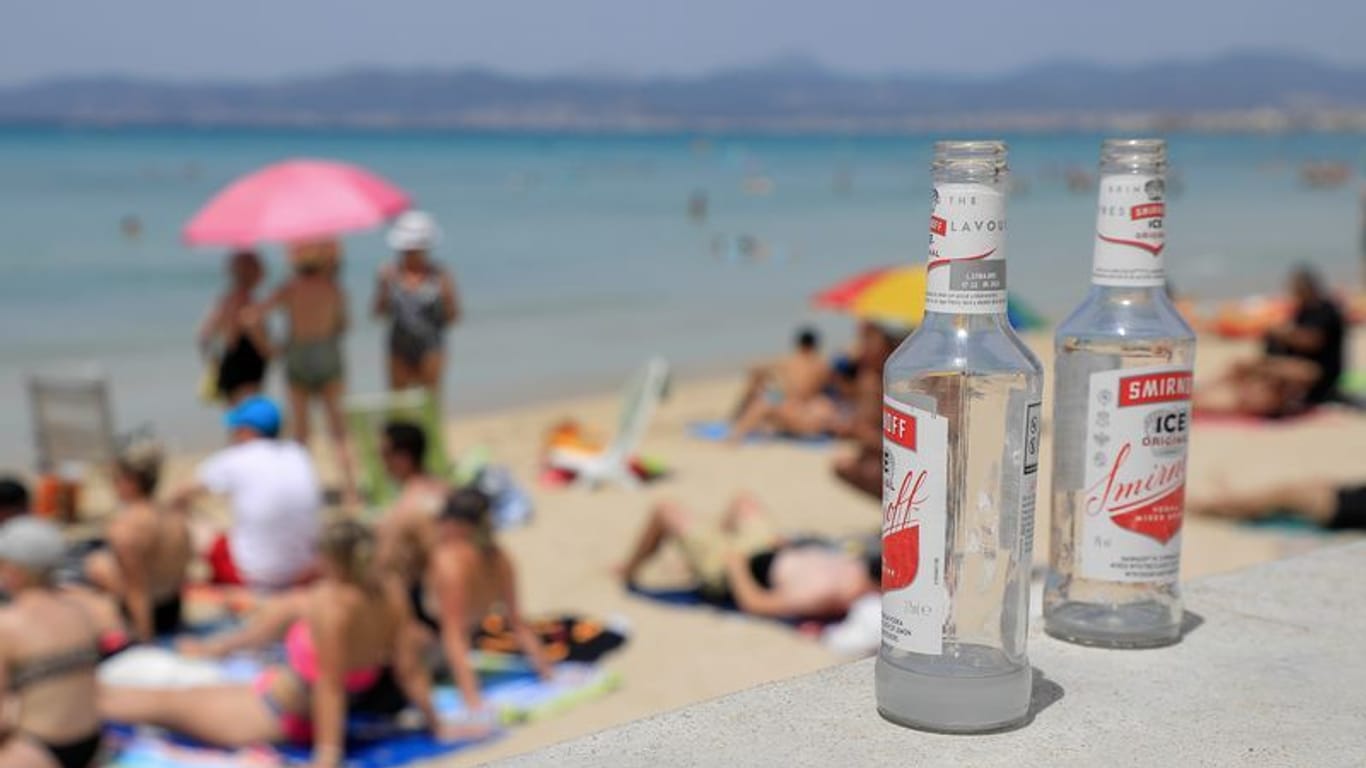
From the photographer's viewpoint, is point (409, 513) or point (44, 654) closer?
point (44, 654)

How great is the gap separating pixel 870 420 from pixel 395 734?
3225mm

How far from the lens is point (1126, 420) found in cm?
174

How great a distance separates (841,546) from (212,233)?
146 inches

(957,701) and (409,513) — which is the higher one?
(957,701)

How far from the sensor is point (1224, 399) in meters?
10.2

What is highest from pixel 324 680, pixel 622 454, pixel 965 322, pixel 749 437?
pixel 965 322

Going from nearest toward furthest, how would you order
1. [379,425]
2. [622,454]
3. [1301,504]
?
[1301,504] < [379,425] < [622,454]

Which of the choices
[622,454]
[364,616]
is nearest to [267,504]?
[364,616]

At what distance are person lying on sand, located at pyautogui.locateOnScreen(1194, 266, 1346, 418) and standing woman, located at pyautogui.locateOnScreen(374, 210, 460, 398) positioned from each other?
5.31 m

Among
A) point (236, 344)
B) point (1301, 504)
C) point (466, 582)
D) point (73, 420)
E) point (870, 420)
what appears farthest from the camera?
point (236, 344)

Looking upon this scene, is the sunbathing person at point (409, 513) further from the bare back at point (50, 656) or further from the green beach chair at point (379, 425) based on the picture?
the green beach chair at point (379, 425)

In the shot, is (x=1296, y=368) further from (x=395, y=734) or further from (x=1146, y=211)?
(x=1146, y=211)

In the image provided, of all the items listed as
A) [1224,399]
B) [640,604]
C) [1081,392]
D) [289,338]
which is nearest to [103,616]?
[640,604]

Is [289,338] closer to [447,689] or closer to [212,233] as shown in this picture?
[212,233]
